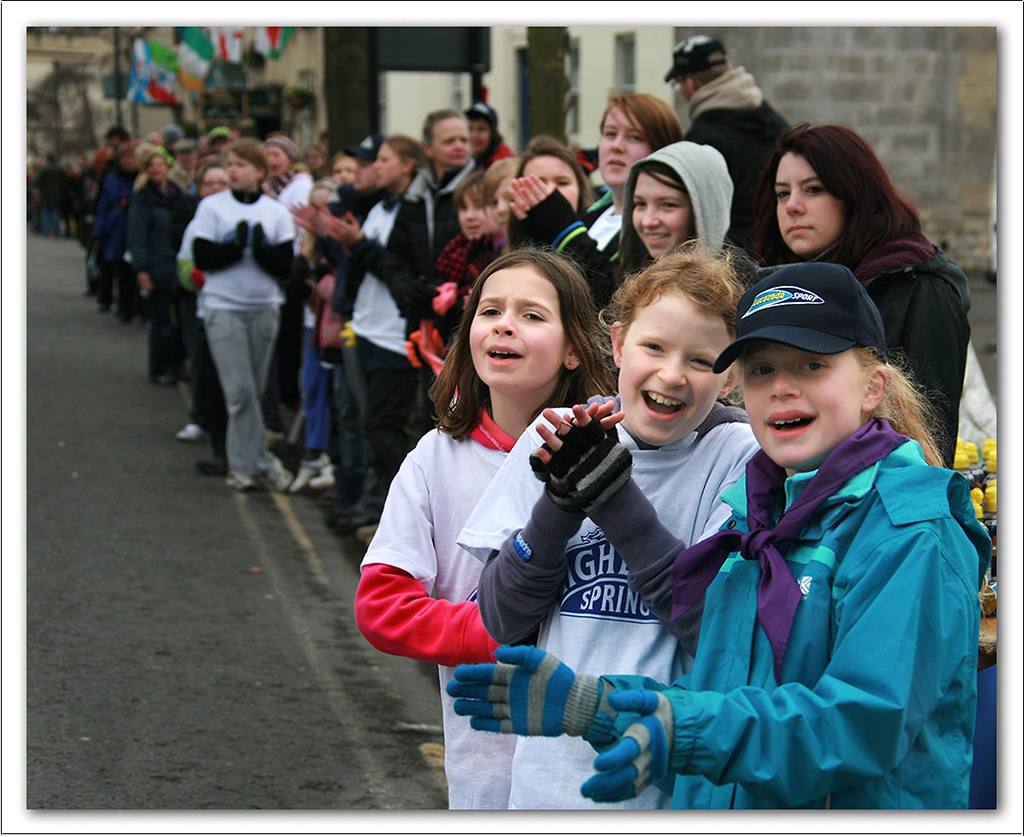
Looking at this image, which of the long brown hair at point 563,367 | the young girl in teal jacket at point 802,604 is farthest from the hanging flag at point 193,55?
the young girl in teal jacket at point 802,604

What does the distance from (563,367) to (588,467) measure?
70 cm

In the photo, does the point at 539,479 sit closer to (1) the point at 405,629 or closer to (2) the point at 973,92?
(1) the point at 405,629

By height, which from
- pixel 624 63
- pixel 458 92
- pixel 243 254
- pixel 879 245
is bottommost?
pixel 879 245

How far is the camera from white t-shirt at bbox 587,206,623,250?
4.31 m

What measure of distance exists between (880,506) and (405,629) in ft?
3.41

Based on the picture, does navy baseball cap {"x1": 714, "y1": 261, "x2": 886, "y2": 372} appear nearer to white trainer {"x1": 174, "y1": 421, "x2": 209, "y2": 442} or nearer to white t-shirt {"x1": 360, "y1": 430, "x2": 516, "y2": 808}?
white t-shirt {"x1": 360, "y1": 430, "x2": 516, "y2": 808}

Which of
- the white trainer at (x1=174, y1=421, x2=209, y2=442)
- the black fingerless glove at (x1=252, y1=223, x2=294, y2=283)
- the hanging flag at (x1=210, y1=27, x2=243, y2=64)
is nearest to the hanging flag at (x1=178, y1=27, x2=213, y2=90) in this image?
the hanging flag at (x1=210, y1=27, x2=243, y2=64)

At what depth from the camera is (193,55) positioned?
20094mm

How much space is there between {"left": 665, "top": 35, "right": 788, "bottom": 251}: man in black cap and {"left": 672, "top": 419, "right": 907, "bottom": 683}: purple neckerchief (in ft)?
10.7

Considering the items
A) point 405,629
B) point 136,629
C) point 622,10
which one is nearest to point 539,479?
point 405,629

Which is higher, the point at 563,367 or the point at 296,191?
the point at 296,191

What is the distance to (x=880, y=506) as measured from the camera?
176 cm

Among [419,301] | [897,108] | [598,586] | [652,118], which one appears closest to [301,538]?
[419,301]

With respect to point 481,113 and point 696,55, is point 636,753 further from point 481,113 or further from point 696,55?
point 481,113
